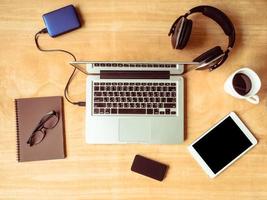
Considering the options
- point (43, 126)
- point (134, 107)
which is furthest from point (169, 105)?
point (43, 126)

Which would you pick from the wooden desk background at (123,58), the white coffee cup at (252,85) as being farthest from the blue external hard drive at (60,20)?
the white coffee cup at (252,85)

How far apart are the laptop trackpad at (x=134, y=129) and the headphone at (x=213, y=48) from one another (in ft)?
0.74

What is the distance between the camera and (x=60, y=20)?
92cm

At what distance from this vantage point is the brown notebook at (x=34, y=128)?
916 mm

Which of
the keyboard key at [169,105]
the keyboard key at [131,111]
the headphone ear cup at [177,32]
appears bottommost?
the keyboard key at [131,111]

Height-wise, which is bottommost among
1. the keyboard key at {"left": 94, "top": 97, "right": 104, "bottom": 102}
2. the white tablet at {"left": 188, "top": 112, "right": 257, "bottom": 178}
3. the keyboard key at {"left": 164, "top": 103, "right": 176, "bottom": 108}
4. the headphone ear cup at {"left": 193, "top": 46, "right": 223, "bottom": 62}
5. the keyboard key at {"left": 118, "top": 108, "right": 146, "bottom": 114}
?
the white tablet at {"left": 188, "top": 112, "right": 257, "bottom": 178}

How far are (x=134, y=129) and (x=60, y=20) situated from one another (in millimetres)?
377

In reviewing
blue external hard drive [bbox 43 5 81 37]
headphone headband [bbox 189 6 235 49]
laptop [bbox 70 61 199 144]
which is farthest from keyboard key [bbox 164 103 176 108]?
blue external hard drive [bbox 43 5 81 37]

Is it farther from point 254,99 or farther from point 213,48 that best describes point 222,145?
point 213,48

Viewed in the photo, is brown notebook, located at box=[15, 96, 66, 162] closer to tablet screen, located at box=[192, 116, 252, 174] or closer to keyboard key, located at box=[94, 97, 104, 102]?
keyboard key, located at box=[94, 97, 104, 102]

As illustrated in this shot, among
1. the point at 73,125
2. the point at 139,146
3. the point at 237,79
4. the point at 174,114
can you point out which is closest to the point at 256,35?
the point at 237,79

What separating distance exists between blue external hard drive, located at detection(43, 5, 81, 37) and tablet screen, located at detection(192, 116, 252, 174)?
0.49 m

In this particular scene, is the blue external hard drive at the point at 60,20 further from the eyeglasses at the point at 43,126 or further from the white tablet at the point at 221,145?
the white tablet at the point at 221,145

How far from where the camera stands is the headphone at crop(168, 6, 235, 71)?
0.87 m
